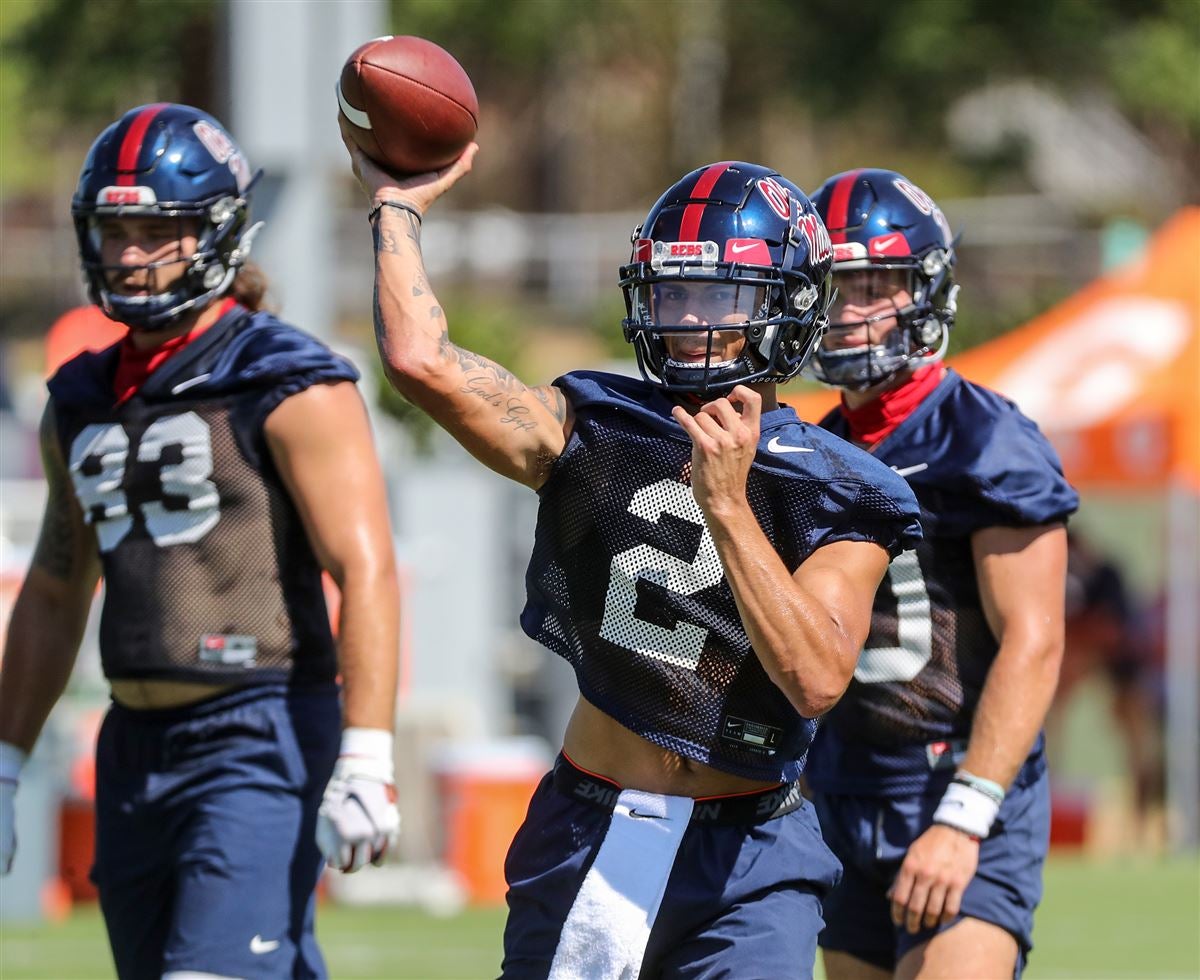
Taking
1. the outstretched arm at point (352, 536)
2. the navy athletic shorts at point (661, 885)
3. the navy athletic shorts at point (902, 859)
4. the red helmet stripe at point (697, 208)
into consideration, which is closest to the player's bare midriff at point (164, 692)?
the outstretched arm at point (352, 536)

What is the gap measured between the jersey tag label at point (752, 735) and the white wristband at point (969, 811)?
0.77 meters

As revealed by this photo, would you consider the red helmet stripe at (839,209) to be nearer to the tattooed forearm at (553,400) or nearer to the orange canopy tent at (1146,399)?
the tattooed forearm at (553,400)

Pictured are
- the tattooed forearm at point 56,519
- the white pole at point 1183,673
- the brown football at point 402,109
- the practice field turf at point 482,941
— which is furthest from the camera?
the white pole at point 1183,673

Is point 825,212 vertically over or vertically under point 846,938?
over

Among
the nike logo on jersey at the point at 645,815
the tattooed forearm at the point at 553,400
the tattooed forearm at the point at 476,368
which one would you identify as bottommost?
the nike logo on jersey at the point at 645,815

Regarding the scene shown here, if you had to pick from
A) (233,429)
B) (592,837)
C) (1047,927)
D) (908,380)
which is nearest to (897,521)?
(592,837)

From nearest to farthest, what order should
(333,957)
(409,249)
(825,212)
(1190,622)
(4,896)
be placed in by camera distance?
(409,249), (825,212), (333,957), (4,896), (1190,622)

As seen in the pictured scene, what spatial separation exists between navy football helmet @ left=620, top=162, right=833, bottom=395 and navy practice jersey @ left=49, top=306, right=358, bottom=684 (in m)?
1.06

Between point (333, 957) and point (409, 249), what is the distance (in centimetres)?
551

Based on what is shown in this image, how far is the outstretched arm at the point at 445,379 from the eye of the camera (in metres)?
3.44

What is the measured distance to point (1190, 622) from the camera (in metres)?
12.7

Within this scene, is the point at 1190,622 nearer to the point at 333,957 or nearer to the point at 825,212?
the point at 333,957

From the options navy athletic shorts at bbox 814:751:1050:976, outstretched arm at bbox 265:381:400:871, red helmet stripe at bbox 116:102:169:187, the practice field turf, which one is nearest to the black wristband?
outstretched arm at bbox 265:381:400:871

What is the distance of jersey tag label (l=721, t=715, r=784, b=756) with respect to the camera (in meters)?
3.54
